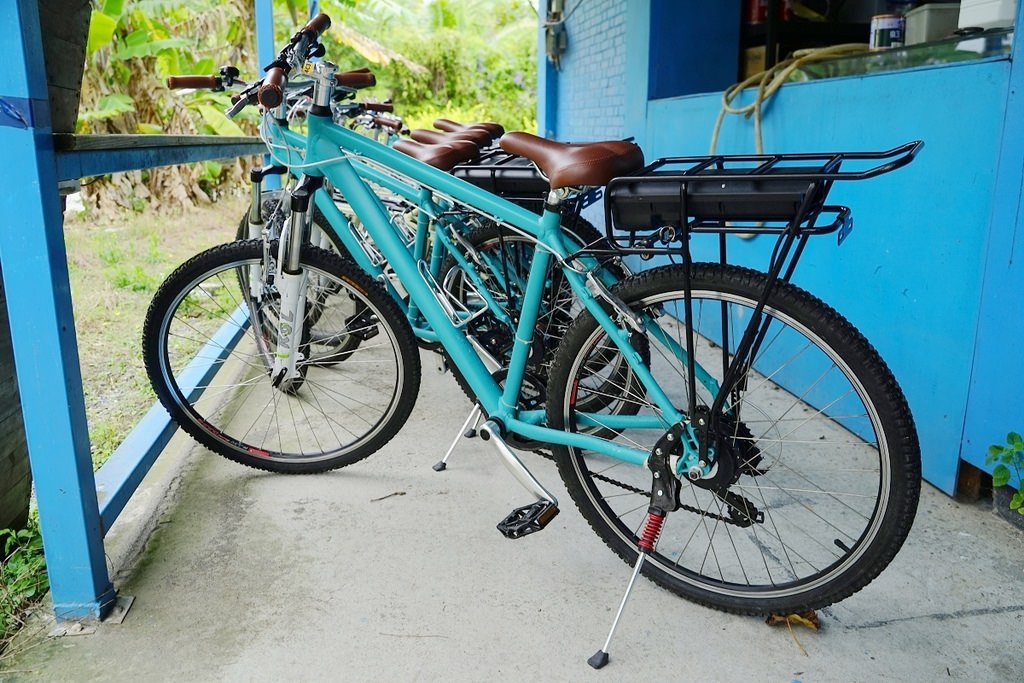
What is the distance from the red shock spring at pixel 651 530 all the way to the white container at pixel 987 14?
1.65 meters

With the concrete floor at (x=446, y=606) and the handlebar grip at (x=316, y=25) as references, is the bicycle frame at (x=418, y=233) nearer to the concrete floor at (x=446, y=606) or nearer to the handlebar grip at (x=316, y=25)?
the handlebar grip at (x=316, y=25)

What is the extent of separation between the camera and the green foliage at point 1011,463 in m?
2.17

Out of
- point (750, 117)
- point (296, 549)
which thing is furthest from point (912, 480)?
point (750, 117)

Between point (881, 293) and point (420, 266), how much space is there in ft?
4.80

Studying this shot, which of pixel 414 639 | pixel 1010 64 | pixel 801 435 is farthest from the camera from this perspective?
pixel 801 435

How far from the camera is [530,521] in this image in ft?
6.69

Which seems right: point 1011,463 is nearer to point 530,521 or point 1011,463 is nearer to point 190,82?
point 530,521

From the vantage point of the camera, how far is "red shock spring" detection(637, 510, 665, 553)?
6.39ft

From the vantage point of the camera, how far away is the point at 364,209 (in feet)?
7.64

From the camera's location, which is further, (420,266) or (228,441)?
(228,441)

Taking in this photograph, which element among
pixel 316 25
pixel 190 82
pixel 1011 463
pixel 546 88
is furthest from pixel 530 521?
pixel 546 88

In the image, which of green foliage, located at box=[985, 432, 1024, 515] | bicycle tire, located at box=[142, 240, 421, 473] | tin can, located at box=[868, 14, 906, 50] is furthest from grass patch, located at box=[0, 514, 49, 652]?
tin can, located at box=[868, 14, 906, 50]

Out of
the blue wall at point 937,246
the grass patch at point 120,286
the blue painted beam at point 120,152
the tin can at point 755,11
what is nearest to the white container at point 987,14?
the blue wall at point 937,246

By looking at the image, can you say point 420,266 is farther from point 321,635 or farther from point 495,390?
point 321,635
